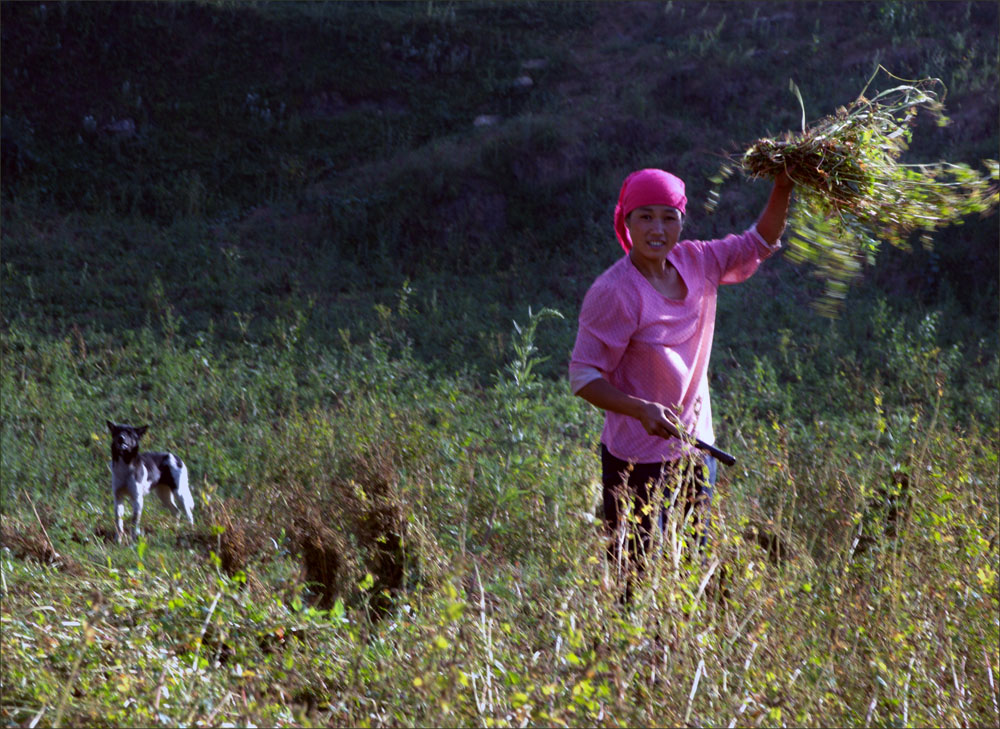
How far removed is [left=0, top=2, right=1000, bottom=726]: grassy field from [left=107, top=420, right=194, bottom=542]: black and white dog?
163 mm

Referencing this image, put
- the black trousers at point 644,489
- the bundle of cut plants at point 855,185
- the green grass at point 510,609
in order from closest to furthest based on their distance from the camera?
1. the green grass at point 510,609
2. the black trousers at point 644,489
3. the bundle of cut plants at point 855,185

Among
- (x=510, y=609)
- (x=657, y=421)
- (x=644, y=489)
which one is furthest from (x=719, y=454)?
(x=510, y=609)

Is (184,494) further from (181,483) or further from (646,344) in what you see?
(646,344)

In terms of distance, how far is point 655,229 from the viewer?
3312mm

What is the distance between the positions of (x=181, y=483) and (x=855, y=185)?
4.22 meters

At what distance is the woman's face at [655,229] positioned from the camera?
3320mm

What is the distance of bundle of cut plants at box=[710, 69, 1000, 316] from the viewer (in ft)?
11.6

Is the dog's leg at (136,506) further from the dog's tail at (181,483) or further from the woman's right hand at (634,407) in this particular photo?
the woman's right hand at (634,407)

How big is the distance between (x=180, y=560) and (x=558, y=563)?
6.11ft

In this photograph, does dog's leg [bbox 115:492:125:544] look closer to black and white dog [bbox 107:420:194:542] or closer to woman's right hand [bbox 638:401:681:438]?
black and white dog [bbox 107:420:194:542]

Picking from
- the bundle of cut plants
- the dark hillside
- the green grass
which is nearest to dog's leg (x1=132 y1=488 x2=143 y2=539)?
the green grass

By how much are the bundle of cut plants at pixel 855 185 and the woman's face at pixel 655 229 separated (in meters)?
0.28

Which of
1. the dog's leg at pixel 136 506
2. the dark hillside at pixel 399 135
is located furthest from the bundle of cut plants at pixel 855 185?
the dark hillside at pixel 399 135

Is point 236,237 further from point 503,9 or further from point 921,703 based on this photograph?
point 921,703
